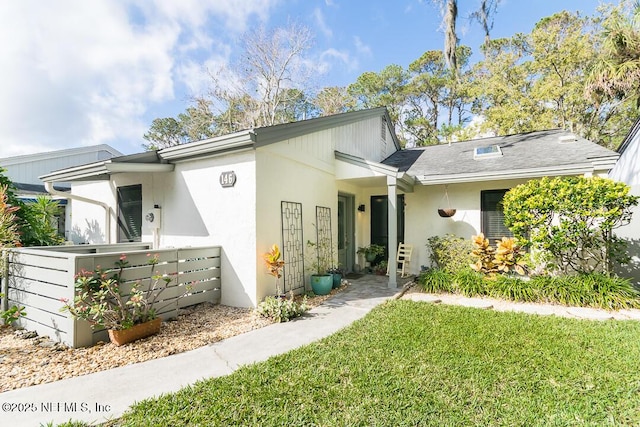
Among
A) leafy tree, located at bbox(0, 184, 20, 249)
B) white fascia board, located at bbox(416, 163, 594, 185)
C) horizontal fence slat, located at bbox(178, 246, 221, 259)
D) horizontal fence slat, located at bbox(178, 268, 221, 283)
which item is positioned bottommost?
horizontal fence slat, located at bbox(178, 268, 221, 283)

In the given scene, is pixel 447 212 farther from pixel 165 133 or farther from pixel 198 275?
pixel 165 133

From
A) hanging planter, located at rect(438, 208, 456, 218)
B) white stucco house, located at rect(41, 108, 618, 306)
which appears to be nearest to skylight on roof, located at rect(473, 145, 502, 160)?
white stucco house, located at rect(41, 108, 618, 306)

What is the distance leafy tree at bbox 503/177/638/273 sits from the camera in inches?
205

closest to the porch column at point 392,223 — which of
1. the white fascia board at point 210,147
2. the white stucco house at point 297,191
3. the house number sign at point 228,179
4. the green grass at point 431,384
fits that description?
the white stucco house at point 297,191

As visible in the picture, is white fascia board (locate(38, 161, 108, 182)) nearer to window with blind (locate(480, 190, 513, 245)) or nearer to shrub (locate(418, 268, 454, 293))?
shrub (locate(418, 268, 454, 293))

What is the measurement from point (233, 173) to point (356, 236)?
492 centimetres

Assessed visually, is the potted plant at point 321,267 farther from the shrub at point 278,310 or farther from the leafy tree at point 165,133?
the leafy tree at point 165,133

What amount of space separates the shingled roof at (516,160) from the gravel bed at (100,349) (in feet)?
19.8

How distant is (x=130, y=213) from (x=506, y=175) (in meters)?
9.35

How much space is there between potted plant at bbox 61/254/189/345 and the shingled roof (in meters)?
6.83

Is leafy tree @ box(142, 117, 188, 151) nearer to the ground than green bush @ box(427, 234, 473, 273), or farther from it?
farther from it

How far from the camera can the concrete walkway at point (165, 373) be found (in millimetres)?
2365

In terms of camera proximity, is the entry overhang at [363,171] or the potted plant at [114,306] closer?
the potted plant at [114,306]

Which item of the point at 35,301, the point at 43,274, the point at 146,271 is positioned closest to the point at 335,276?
the point at 146,271
